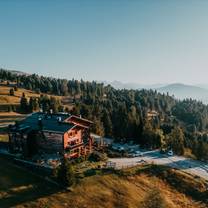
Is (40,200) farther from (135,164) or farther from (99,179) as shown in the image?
(135,164)

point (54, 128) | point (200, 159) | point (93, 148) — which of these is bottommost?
point (200, 159)

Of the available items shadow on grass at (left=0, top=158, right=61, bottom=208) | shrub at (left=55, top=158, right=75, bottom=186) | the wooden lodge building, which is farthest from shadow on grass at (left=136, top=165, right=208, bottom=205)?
shadow on grass at (left=0, top=158, right=61, bottom=208)

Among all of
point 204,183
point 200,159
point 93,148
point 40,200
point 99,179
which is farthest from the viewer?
point 200,159

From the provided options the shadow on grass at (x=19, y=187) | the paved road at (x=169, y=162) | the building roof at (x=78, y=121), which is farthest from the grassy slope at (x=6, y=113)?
the paved road at (x=169, y=162)

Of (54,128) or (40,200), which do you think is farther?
(54,128)

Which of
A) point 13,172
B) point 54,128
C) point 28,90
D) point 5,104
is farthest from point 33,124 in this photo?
point 28,90

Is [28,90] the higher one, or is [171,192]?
[28,90]

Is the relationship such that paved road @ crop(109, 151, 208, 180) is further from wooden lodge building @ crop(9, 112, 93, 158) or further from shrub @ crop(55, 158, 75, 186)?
shrub @ crop(55, 158, 75, 186)
